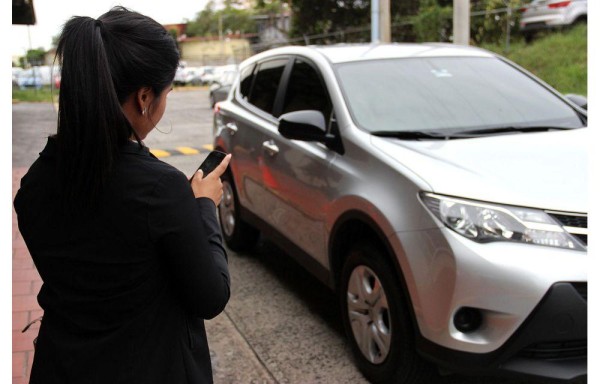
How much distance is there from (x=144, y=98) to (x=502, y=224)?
1787 millimetres

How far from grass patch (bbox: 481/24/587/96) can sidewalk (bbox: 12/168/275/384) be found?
426 inches

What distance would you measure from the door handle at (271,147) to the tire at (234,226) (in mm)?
897

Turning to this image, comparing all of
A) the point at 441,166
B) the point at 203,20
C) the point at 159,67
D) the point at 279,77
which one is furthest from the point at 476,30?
the point at 203,20

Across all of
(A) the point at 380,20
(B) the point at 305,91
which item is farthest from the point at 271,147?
(A) the point at 380,20

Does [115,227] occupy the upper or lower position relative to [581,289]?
upper

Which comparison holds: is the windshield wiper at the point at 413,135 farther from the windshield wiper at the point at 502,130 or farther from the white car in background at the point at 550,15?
the white car in background at the point at 550,15

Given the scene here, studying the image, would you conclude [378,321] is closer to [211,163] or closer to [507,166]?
[507,166]

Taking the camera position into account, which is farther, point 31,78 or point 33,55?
point 31,78

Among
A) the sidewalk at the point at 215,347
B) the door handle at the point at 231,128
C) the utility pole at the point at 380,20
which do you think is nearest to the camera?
the sidewalk at the point at 215,347

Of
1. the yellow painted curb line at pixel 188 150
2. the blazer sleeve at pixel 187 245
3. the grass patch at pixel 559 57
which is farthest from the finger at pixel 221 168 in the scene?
the grass patch at pixel 559 57

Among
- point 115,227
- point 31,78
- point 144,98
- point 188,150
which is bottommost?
point 188,150

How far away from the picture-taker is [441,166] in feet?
10.00

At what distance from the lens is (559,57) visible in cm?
1470

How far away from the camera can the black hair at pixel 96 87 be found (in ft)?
4.37
